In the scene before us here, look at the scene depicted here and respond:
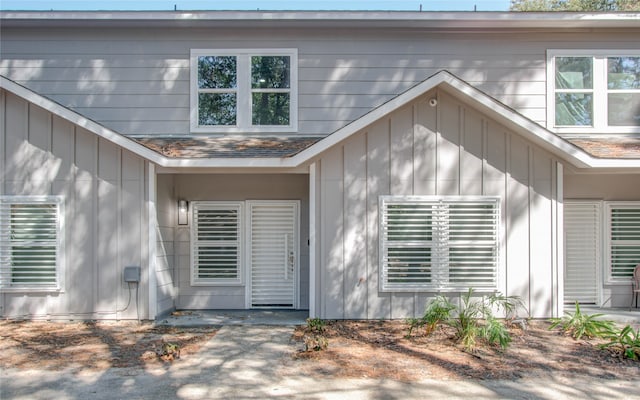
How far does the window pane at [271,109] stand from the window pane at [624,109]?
613 centimetres

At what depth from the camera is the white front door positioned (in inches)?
370

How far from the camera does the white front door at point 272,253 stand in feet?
30.8

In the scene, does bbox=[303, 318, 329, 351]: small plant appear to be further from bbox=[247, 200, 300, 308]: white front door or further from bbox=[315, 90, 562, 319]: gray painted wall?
bbox=[247, 200, 300, 308]: white front door

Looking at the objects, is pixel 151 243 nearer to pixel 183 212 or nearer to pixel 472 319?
pixel 183 212

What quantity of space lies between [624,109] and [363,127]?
5.42 meters

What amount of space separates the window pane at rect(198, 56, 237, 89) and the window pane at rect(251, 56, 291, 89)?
0.41 m

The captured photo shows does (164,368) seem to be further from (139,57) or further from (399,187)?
(139,57)

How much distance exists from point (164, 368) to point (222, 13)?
6.34 metres

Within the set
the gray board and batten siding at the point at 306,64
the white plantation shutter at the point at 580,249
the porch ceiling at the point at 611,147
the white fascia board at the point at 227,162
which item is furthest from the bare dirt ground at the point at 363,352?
the gray board and batten siding at the point at 306,64

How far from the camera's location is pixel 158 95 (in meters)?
9.49

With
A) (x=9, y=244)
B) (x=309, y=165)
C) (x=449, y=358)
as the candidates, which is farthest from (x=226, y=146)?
(x=449, y=358)

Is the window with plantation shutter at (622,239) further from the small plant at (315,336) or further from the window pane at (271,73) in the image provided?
the window pane at (271,73)

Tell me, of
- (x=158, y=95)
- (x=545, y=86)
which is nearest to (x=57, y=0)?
(x=158, y=95)

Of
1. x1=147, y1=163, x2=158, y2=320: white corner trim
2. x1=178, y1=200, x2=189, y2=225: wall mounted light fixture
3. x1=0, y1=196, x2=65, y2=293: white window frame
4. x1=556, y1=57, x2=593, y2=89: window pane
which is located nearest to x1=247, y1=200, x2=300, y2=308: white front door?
x1=178, y1=200, x2=189, y2=225: wall mounted light fixture
